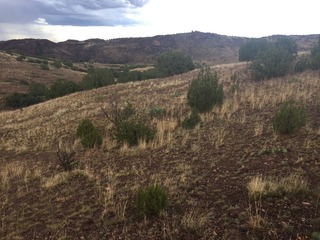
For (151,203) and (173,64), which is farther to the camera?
(173,64)

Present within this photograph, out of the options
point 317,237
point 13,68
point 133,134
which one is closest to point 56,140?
point 133,134

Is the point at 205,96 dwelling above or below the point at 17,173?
above

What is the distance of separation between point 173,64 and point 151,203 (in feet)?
115

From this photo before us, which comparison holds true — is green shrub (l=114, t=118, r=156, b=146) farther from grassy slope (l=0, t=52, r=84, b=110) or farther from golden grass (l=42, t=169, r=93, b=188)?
grassy slope (l=0, t=52, r=84, b=110)

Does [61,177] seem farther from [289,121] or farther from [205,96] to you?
[205,96]

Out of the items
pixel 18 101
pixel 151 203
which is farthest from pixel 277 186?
pixel 18 101

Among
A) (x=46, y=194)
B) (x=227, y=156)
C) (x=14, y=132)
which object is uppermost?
(x=227, y=156)

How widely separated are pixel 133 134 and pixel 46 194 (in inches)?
153

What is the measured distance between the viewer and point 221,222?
534cm

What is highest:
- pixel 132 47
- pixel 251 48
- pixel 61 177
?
pixel 251 48

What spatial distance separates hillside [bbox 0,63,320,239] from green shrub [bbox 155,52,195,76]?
25421mm

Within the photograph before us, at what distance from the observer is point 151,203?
582 centimetres

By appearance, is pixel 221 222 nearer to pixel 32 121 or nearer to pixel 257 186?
pixel 257 186

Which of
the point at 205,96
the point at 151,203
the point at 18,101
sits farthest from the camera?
the point at 18,101
